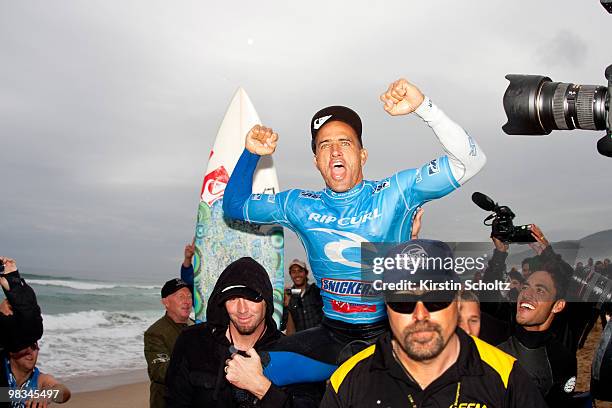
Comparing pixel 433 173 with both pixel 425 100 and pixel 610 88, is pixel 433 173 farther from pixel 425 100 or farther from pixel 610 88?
pixel 610 88

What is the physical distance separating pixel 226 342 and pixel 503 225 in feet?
10.1

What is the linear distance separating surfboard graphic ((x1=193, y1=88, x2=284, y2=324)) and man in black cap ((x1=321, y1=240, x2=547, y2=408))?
2673 millimetres

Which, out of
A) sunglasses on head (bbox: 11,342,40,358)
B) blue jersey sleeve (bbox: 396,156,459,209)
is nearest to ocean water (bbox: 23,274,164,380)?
sunglasses on head (bbox: 11,342,40,358)

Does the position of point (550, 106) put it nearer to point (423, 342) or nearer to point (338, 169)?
point (338, 169)

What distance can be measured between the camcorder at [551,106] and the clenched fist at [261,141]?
4.38ft

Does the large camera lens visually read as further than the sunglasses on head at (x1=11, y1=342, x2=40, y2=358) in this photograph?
No

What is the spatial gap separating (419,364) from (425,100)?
1.26 metres

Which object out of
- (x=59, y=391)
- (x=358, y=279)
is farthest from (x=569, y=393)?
(x=59, y=391)

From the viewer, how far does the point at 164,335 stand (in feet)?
16.5

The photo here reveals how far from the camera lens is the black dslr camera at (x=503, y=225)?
5148mm

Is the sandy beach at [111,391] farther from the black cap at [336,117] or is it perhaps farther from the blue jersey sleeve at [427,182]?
the blue jersey sleeve at [427,182]

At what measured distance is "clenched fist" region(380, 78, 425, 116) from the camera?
9.29 ft

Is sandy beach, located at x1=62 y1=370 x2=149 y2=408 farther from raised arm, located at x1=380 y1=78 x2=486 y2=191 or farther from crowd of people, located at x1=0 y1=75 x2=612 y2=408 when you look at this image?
raised arm, located at x1=380 y1=78 x2=486 y2=191

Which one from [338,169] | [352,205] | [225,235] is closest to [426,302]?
[352,205]
